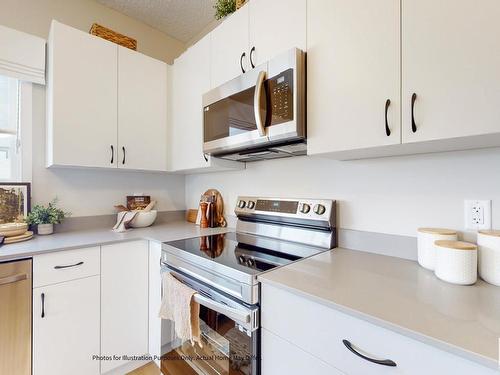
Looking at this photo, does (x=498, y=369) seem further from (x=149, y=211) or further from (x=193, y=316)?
(x=149, y=211)

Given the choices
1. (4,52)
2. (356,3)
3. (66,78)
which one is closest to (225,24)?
(356,3)

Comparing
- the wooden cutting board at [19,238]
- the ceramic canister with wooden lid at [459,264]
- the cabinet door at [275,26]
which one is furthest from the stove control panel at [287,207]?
the wooden cutting board at [19,238]

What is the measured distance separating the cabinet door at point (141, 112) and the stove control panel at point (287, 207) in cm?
85

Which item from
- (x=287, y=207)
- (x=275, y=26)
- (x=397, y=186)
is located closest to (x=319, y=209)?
(x=287, y=207)

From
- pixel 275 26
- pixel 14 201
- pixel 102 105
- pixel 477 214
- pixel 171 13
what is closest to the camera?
pixel 477 214

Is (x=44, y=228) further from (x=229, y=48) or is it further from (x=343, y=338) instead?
(x=343, y=338)

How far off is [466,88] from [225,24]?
1366 mm

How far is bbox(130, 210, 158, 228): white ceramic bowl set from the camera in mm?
1978

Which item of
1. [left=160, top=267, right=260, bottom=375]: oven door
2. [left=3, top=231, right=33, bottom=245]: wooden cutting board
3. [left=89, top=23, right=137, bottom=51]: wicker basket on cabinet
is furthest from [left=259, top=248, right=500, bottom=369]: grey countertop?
[left=89, top=23, right=137, bottom=51]: wicker basket on cabinet

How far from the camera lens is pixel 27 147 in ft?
5.62

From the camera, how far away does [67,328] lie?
134cm

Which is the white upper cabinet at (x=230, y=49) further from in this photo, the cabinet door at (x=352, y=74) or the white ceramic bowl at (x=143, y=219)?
the white ceramic bowl at (x=143, y=219)

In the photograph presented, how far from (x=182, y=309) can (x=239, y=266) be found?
1.43 feet

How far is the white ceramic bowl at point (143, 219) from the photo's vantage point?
1.98m
